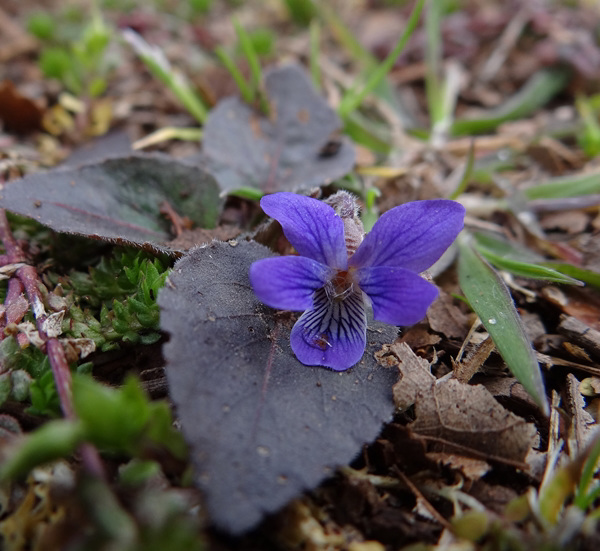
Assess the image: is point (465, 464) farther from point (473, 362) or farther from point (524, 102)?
point (524, 102)

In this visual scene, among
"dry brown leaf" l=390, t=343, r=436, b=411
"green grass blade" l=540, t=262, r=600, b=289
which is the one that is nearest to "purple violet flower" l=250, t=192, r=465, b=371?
"dry brown leaf" l=390, t=343, r=436, b=411

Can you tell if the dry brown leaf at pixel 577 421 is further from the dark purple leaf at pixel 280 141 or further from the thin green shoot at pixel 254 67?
the thin green shoot at pixel 254 67

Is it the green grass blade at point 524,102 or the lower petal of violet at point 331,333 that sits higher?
the green grass blade at point 524,102

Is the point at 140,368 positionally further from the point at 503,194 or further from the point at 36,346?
the point at 503,194

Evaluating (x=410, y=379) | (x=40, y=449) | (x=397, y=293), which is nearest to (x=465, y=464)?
(x=410, y=379)

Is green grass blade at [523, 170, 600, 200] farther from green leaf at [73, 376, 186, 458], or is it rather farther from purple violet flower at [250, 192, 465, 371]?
green leaf at [73, 376, 186, 458]

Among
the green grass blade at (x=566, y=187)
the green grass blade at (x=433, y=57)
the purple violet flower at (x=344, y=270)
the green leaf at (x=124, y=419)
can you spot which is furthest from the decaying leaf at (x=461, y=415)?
the green grass blade at (x=433, y=57)

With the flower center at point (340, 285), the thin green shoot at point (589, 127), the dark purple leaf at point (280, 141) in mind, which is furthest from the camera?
the thin green shoot at point (589, 127)
